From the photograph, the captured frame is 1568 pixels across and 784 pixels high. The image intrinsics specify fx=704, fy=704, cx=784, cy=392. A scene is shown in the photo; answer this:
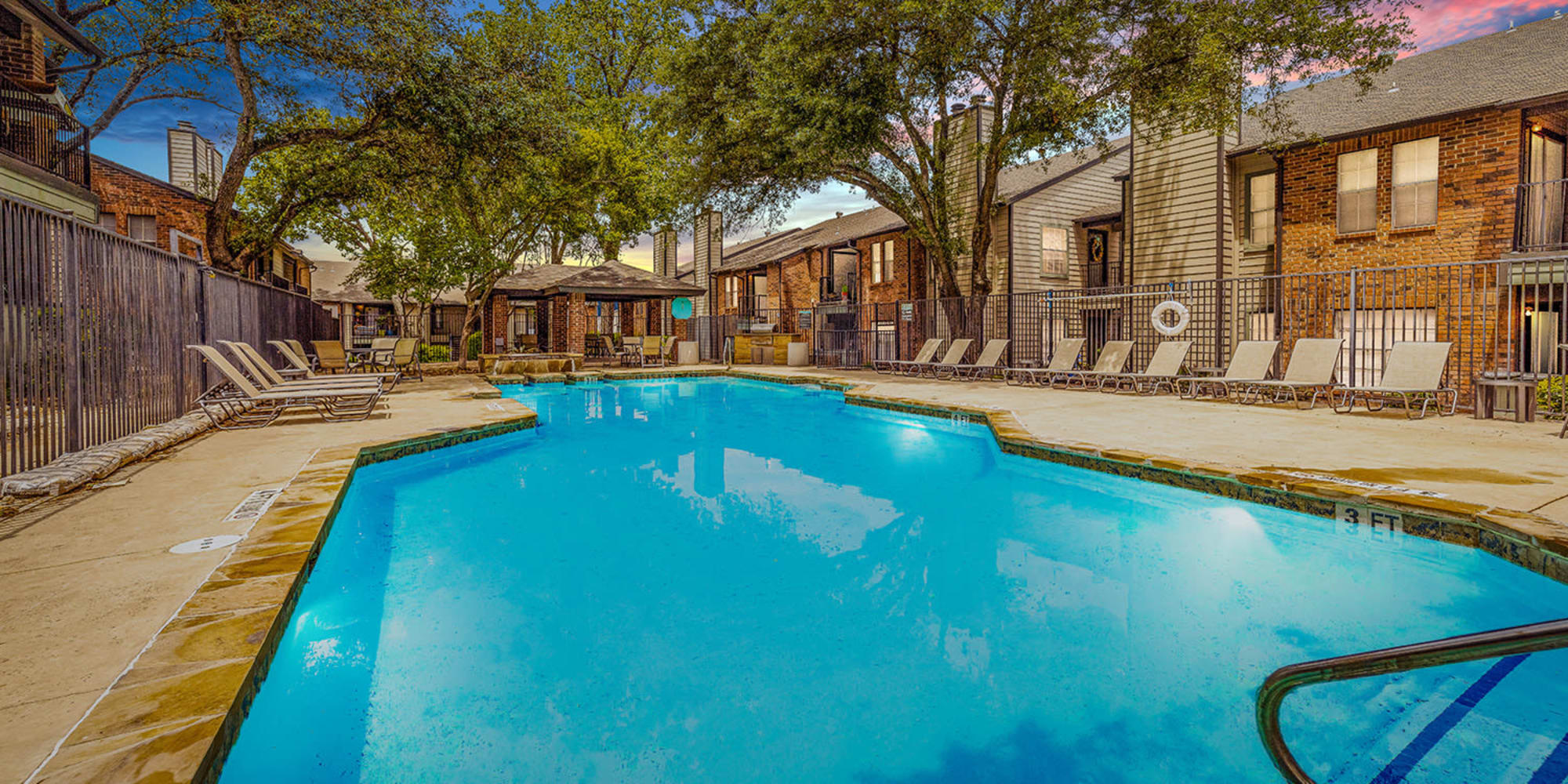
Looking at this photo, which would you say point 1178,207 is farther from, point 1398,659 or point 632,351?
point 1398,659

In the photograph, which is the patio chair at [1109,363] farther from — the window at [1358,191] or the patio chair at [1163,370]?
the window at [1358,191]

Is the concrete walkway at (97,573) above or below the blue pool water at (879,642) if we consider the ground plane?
above

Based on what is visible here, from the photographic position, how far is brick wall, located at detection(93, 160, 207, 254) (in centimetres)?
1673

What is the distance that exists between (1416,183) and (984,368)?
8.04 metres

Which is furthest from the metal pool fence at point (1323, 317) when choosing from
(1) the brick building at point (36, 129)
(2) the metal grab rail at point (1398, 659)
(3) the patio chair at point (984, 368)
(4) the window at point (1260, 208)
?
(1) the brick building at point (36, 129)

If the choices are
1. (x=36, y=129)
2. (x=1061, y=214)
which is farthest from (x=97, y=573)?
(x=1061, y=214)

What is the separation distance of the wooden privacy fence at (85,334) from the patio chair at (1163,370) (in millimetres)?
12191

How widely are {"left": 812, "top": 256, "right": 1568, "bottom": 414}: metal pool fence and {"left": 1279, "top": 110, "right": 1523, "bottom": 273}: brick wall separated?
1.41 feet

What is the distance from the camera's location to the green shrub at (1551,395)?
8227mm

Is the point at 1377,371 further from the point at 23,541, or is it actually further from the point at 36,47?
the point at 36,47

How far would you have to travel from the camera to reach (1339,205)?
13.4m

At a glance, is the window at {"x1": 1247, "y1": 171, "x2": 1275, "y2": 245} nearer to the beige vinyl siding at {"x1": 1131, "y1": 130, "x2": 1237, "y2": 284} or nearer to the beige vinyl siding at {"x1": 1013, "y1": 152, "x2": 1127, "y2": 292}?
the beige vinyl siding at {"x1": 1131, "y1": 130, "x2": 1237, "y2": 284}

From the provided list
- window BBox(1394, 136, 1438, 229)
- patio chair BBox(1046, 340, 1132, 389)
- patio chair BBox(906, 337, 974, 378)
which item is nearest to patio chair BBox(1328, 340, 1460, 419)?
patio chair BBox(1046, 340, 1132, 389)

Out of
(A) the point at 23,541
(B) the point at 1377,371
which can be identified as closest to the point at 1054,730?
(A) the point at 23,541
